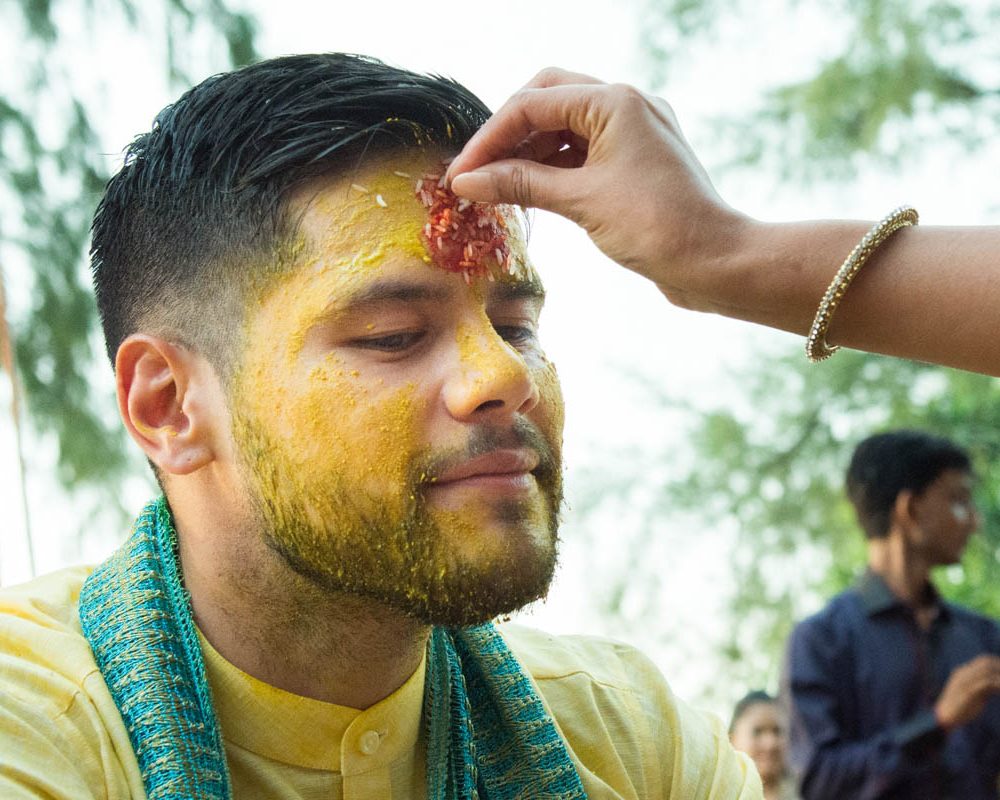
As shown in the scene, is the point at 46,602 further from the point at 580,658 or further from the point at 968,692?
the point at 968,692

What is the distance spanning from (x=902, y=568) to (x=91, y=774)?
145 inches

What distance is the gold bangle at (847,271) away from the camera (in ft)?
6.11

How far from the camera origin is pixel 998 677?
15.0 ft

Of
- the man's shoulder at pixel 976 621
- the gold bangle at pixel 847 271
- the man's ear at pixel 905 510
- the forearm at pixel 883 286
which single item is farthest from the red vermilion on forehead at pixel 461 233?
the man's shoulder at pixel 976 621

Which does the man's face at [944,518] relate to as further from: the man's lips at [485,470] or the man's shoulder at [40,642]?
the man's shoulder at [40,642]

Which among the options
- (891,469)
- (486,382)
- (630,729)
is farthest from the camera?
(891,469)

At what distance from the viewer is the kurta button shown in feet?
7.72

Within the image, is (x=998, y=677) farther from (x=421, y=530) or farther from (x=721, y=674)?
(x=721, y=674)

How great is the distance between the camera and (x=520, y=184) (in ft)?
6.64

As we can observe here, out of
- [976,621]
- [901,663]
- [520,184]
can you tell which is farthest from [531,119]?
[976,621]

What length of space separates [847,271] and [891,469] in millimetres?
3508

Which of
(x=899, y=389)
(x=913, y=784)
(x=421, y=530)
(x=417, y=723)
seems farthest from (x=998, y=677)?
(x=899, y=389)

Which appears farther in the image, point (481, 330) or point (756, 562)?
point (756, 562)

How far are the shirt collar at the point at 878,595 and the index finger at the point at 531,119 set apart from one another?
328cm
